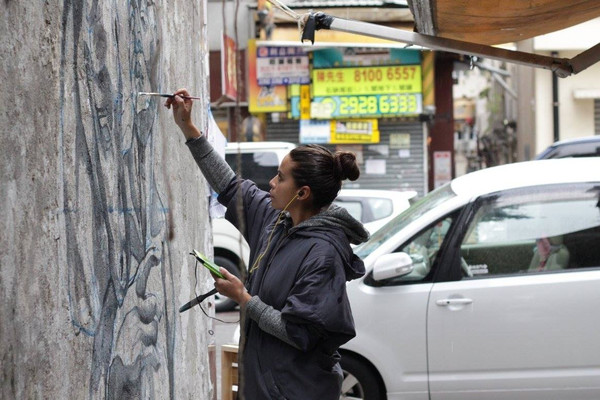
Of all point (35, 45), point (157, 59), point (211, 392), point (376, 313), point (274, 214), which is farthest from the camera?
point (376, 313)

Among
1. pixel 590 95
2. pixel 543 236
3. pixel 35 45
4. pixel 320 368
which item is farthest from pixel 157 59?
pixel 590 95

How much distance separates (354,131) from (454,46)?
15.4 m

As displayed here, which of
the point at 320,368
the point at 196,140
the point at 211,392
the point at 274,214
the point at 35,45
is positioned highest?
the point at 35,45

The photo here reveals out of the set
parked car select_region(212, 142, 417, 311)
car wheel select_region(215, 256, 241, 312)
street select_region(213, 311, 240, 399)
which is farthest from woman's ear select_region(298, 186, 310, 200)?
car wheel select_region(215, 256, 241, 312)

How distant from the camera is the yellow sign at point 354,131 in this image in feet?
64.2

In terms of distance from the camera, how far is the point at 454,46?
4.23 metres

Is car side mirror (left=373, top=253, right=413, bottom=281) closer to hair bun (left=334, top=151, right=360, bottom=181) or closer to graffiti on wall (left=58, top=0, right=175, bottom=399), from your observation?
graffiti on wall (left=58, top=0, right=175, bottom=399)

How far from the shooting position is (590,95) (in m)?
19.8

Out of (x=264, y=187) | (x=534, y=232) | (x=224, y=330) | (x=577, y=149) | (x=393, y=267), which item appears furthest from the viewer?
(x=264, y=187)

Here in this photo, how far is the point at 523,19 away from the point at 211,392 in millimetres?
2536

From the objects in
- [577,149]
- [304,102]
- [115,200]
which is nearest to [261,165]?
[577,149]

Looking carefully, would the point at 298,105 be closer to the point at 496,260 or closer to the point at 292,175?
the point at 496,260

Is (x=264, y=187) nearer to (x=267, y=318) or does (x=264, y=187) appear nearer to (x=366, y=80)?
(x=366, y=80)

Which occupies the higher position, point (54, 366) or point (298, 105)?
point (298, 105)
